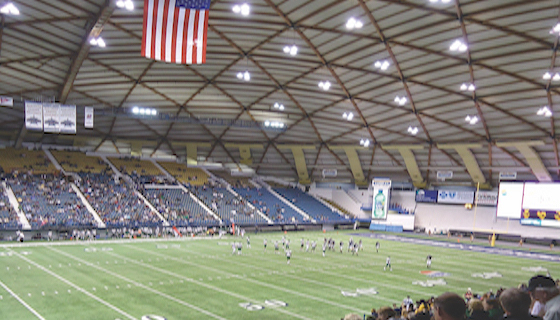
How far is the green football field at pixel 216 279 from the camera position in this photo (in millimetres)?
17219

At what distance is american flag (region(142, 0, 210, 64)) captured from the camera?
16406 millimetres

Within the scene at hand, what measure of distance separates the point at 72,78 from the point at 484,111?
35946mm

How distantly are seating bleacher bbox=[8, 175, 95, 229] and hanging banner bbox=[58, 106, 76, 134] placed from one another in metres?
10.2

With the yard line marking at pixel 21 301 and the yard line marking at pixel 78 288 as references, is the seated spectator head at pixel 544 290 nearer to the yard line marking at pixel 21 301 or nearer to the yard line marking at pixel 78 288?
the yard line marking at pixel 78 288

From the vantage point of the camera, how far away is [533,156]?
148ft

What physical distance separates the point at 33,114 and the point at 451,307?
36482 millimetres

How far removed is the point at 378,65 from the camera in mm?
34500

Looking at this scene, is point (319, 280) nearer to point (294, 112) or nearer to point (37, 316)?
point (37, 316)

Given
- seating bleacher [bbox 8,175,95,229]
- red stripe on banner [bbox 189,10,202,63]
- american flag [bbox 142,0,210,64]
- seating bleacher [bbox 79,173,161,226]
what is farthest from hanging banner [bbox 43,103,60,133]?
red stripe on banner [bbox 189,10,202,63]

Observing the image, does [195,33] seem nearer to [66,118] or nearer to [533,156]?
[66,118]

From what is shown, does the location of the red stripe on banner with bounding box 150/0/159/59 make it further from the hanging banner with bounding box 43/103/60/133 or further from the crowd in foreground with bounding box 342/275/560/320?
the hanging banner with bounding box 43/103/60/133

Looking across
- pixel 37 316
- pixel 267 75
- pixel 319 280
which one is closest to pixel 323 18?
pixel 267 75

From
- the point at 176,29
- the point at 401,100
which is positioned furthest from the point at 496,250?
the point at 176,29

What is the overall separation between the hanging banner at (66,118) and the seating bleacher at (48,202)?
33.4 feet
